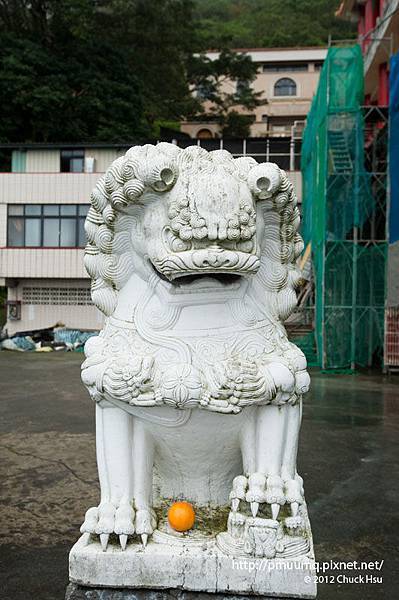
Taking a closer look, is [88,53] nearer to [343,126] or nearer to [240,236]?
[343,126]

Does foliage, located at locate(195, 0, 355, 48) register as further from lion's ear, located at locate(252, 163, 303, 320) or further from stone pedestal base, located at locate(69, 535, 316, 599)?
stone pedestal base, located at locate(69, 535, 316, 599)

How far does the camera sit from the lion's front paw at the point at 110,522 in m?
1.64

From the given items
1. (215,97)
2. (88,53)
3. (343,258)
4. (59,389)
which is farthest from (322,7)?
(59,389)

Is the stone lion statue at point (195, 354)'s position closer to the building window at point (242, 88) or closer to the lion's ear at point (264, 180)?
the lion's ear at point (264, 180)

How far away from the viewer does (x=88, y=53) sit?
19.3m

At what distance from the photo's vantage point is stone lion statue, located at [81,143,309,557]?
161cm

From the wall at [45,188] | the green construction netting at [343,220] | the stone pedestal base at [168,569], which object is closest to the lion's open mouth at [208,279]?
the stone pedestal base at [168,569]

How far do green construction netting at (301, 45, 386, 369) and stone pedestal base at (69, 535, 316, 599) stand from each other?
8154 millimetres

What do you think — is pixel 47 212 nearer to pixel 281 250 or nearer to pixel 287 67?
pixel 281 250

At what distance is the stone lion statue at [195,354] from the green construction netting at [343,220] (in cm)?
803

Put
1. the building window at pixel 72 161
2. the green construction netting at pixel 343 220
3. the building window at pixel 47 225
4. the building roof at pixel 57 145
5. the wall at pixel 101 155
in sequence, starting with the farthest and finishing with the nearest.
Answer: the building window at pixel 72 161
the wall at pixel 101 155
the building roof at pixel 57 145
the building window at pixel 47 225
the green construction netting at pixel 343 220

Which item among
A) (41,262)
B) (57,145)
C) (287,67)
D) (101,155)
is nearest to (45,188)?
(57,145)

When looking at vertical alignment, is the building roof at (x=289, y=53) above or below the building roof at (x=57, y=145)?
above

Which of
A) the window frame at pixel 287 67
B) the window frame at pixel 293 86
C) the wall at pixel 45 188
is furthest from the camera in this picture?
the window frame at pixel 293 86
